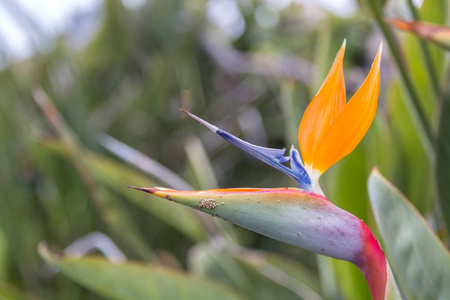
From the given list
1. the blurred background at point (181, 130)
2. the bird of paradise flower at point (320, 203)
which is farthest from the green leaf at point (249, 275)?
the bird of paradise flower at point (320, 203)

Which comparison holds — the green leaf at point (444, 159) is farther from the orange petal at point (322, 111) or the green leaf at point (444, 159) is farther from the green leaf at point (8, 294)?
the green leaf at point (8, 294)

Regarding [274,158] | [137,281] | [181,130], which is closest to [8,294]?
[137,281]

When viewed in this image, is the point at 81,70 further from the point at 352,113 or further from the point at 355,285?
the point at 352,113

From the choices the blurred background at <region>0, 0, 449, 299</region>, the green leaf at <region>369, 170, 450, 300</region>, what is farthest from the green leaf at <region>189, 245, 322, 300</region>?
the green leaf at <region>369, 170, 450, 300</region>

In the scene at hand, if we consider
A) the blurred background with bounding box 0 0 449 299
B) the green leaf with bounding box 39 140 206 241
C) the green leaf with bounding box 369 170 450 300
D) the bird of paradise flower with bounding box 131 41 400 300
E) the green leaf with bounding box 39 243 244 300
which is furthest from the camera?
the green leaf with bounding box 39 140 206 241

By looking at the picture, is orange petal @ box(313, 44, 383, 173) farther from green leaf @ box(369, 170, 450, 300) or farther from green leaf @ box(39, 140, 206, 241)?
green leaf @ box(39, 140, 206, 241)

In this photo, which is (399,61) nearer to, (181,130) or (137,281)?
(137,281)
